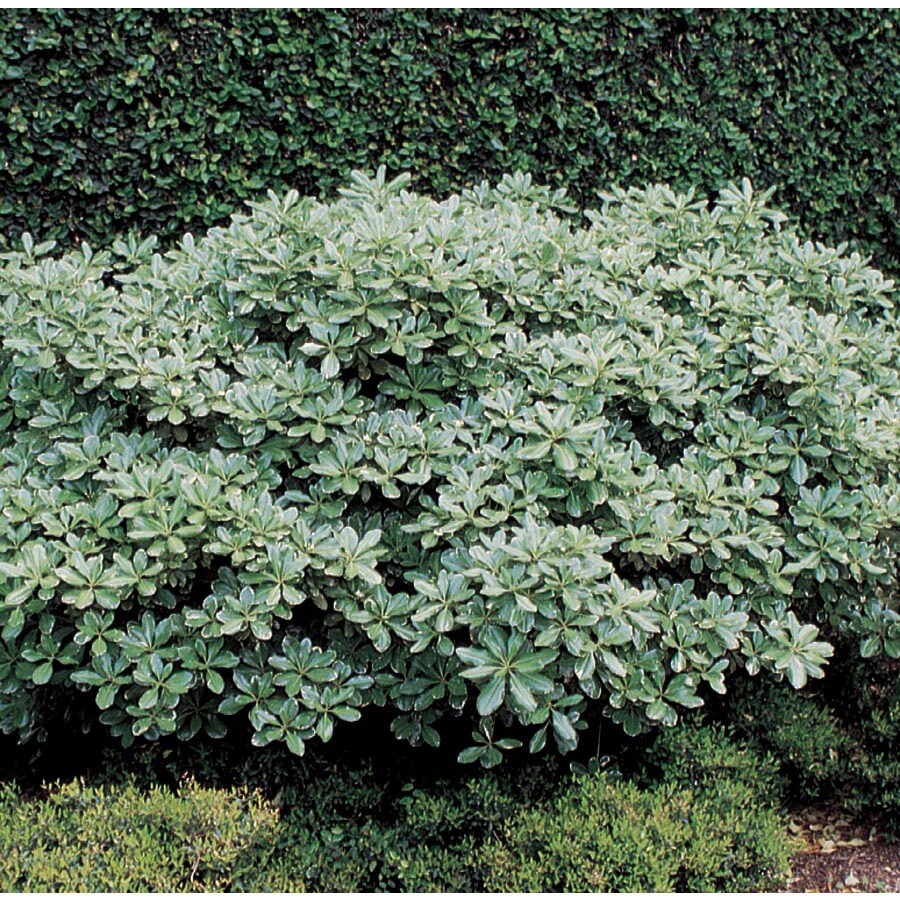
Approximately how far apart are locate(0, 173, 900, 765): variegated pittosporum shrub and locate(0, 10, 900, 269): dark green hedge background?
4.12ft

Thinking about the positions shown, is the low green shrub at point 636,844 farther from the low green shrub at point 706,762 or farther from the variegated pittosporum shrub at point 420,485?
the variegated pittosporum shrub at point 420,485

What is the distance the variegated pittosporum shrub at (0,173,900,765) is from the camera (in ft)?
9.41

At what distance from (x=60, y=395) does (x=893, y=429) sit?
2476 mm

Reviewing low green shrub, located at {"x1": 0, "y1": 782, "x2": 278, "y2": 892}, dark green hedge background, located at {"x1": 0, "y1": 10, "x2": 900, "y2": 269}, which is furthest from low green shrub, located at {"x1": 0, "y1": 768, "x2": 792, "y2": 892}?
dark green hedge background, located at {"x1": 0, "y1": 10, "x2": 900, "y2": 269}

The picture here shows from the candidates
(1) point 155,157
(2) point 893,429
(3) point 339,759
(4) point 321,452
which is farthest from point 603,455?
A: (1) point 155,157

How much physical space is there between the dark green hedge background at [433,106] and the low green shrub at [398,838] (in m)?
2.68

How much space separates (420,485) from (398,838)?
3.22 ft

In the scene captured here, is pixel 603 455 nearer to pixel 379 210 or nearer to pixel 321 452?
pixel 321 452

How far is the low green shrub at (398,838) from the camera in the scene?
2.76 m

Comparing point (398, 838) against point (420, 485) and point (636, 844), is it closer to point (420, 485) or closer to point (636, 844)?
point (636, 844)

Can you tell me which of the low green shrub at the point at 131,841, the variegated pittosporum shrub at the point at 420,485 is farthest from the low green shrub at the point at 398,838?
the variegated pittosporum shrub at the point at 420,485

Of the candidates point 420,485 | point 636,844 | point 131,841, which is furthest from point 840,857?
point 131,841

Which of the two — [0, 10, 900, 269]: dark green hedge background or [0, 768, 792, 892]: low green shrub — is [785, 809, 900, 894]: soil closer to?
[0, 768, 792, 892]: low green shrub

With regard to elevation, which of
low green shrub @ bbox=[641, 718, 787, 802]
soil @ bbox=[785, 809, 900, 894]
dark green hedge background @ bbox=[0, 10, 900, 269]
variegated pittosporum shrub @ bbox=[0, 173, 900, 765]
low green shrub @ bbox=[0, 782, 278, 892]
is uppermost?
dark green hedge background @ bbox=[0, 10, 900, 269]
